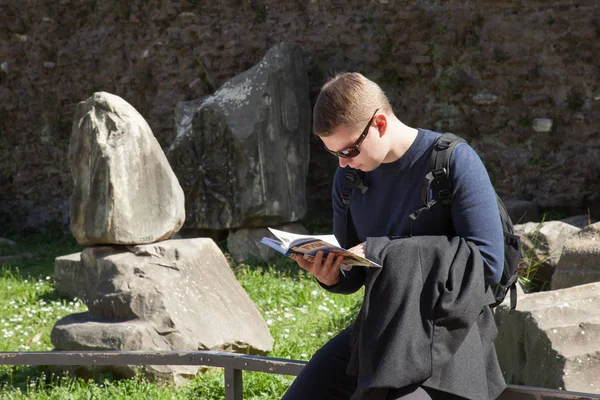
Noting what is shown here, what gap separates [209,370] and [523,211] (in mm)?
3773

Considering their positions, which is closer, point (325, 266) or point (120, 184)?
point (325, 266)

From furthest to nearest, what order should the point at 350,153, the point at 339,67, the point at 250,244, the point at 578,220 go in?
the point at 339,67 < the point at 250,244 < the point at 578,220 < the point at 350,153

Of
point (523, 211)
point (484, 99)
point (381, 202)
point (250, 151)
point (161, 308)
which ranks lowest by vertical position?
point (523, 211)

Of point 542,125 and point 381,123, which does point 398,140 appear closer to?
point 381,123

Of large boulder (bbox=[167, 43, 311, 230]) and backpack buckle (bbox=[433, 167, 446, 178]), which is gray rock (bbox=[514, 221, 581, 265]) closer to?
large boulder (bbox=[167, 43, 311, 230])

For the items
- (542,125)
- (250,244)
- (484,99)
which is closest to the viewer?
(542,125)

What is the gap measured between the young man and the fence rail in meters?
0.25

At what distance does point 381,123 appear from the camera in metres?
2.21

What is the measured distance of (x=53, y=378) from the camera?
15.5 feet

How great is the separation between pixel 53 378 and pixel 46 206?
21.4 ft

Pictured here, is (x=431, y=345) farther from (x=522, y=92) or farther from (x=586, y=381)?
(x=522, y=92)

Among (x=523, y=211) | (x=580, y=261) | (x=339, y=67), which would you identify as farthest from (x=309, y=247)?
(x=339, y=67)

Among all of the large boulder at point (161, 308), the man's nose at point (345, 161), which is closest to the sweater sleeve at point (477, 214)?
the man's nose at point (345, 161)

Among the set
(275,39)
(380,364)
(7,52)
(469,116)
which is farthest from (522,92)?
(7,52)
